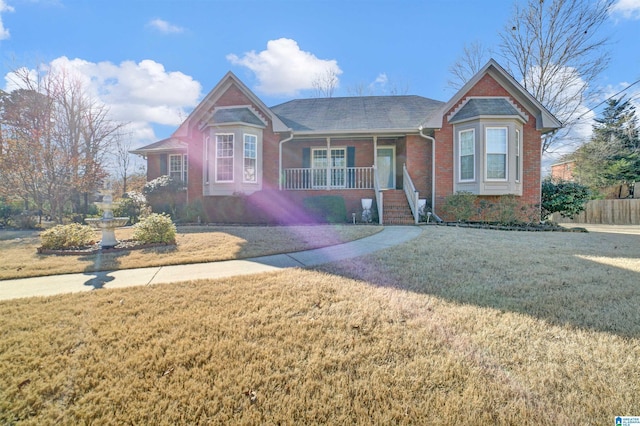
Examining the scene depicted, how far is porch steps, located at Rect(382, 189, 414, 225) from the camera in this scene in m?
11.9

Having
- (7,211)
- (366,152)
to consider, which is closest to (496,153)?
(366,152)

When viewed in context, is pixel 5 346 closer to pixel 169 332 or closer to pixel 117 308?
pixel 117 308

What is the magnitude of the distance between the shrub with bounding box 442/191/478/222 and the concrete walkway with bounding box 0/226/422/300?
7.10 meters

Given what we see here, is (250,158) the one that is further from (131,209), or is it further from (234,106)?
(131,209)

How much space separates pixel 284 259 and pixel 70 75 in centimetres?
2200

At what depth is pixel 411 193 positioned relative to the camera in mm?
12375

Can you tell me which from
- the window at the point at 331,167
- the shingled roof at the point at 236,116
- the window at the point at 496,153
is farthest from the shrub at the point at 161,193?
the window at the point at 496,153

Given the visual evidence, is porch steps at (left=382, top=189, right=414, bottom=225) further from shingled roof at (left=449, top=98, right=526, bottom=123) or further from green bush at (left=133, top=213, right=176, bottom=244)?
green bush at (left=133, top=213, right=176, bottom=244)

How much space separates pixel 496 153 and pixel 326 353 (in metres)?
12.8

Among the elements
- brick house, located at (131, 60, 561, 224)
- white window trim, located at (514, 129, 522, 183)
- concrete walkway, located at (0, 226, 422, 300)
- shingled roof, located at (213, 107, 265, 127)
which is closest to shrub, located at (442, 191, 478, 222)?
brick house, located at (131, 60, 561, 224)

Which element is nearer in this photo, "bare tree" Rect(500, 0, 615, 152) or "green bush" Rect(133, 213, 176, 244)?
"green bush" Rect(133, 213, 176, 244)

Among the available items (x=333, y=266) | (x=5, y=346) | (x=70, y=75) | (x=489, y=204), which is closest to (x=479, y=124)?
(x=489, y=204)

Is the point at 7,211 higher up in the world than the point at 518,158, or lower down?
lower down

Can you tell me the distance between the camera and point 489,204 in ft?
39.9
